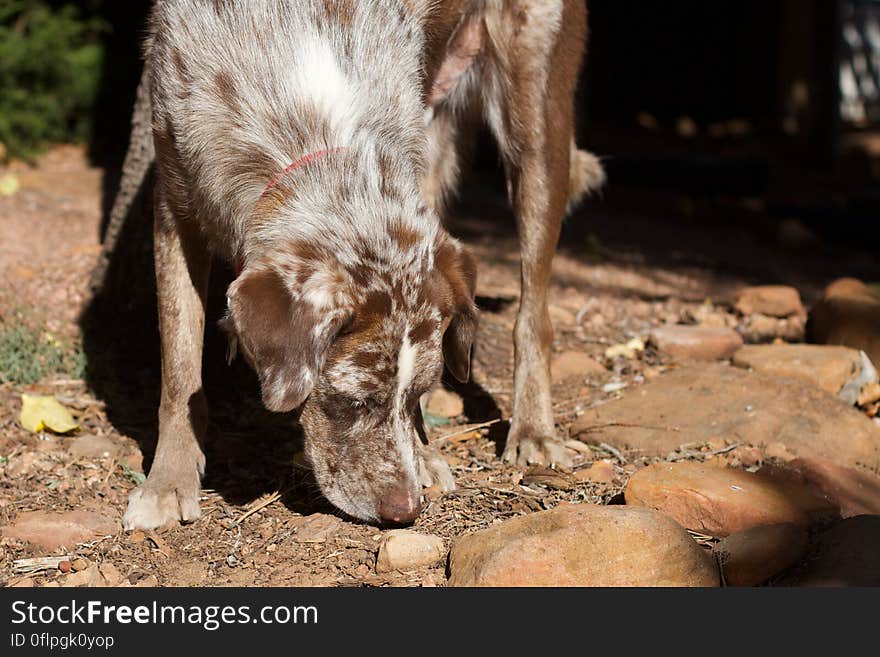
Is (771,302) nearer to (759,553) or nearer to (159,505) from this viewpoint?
(759,553)

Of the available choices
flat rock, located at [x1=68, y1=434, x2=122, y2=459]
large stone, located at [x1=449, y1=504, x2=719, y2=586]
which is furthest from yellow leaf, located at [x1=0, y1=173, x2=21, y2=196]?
large stone, located at [x1=449, y1=504, x2=719, y2=586]

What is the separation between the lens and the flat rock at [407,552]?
3.01 metres

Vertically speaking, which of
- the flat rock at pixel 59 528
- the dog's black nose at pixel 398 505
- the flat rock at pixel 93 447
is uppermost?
the dog's black nose at pixel 398 505

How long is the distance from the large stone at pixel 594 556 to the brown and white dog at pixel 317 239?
0.41 m

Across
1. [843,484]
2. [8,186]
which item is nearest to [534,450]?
[843,484]

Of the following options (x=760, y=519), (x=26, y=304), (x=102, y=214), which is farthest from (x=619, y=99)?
(x=760, y=519)

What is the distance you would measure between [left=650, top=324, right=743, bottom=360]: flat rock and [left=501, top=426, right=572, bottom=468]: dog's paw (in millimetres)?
1173

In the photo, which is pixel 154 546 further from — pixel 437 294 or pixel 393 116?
pixel 393 116

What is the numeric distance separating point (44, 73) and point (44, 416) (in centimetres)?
432

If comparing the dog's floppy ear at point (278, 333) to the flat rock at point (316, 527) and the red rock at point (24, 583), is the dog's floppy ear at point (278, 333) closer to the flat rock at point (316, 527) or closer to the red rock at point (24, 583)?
the flat rock at point (316, 527)

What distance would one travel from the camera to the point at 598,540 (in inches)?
111

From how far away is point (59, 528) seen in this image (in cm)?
329

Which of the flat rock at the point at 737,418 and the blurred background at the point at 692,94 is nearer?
the flat rock at the point at 737,418

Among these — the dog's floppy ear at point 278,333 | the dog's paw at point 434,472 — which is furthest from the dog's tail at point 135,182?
the dog's floppy ear at point 278,333
